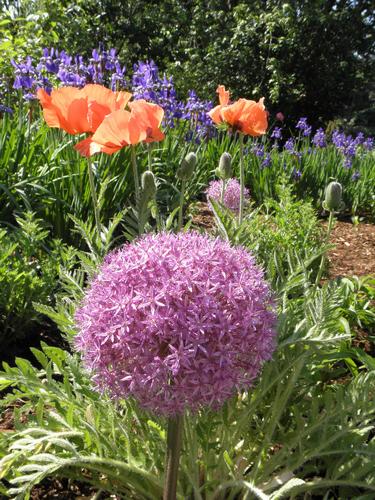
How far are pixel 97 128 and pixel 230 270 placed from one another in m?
0.64

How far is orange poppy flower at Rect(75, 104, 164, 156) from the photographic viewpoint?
4.40 ft

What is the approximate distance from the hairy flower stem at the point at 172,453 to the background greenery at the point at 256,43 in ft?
39.7

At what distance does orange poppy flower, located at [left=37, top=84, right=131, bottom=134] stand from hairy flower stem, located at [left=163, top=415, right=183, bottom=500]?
82 centimetres

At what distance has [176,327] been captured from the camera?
0.92 metres

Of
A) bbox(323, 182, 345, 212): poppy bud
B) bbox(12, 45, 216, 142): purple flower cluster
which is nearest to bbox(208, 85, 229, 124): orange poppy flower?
bbox(323, 182, 345, 212): poppy bud

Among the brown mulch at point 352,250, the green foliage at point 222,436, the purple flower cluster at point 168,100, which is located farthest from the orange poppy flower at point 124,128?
the purple flower cluster at point 168,100

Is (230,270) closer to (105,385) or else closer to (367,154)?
(105,385)

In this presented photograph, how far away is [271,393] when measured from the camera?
4.95 ft

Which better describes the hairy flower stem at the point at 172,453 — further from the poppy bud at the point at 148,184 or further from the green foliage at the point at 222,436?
the poppy bud at the point at 148,184

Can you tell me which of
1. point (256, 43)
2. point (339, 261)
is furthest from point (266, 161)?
point (256, 43)

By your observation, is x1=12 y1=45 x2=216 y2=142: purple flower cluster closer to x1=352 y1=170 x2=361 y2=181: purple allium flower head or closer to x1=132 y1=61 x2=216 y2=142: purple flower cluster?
x1=132 y1=61 x2=216 y2=142: purple flower cluster

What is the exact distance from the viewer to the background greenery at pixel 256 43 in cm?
1271

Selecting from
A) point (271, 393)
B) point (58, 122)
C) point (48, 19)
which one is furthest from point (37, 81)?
point (48, 19)

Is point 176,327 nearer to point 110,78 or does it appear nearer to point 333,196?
point 333,196
